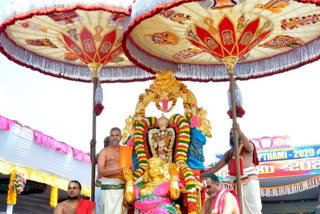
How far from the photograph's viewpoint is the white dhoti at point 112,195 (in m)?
6.39

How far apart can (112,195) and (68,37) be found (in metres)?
3.18

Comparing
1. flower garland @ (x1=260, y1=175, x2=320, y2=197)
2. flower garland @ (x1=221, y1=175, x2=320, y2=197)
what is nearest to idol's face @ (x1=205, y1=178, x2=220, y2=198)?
flower garland @ (x1=221, y1=175, x2=320, y2=197)

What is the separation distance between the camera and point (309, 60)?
8.28m

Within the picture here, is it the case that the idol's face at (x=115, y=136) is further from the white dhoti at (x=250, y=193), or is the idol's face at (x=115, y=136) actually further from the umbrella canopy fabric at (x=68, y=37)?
the white dhoti at (x=250, y=193)

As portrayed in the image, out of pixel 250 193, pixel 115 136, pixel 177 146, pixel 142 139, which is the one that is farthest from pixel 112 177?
pixel 250 193

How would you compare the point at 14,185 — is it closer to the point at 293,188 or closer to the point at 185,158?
the point at 185,158

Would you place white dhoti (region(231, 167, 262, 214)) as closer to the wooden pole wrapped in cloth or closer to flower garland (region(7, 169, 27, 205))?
the wooden pole wrapped in cloth

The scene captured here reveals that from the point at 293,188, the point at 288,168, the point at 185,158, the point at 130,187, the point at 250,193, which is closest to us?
the point at 130,187

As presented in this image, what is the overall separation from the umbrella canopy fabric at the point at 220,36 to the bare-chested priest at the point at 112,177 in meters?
1.77

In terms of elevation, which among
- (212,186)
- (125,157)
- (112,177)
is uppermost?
(125,157)

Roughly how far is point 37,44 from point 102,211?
12.2 ft

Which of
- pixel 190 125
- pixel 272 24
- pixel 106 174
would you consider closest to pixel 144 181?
pixel 106 174

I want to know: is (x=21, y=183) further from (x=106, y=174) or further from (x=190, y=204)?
(x=190, y=204)

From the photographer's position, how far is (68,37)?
25.9 feet
